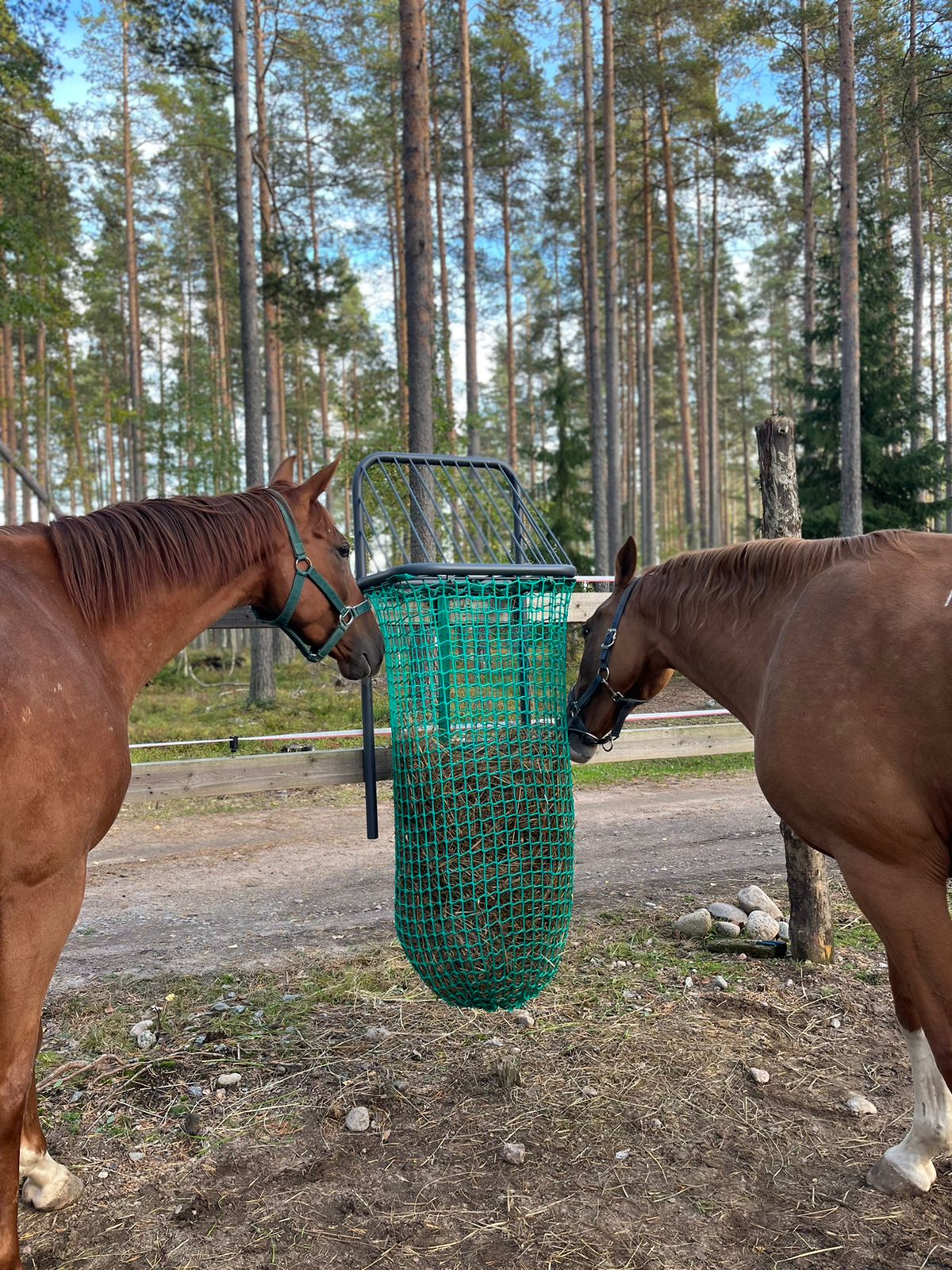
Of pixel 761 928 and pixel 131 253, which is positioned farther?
pixel 131 253

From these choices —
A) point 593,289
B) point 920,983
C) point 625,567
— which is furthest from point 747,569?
point 593,289

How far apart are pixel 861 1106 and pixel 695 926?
145 centimetres

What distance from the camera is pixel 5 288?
1123 cm

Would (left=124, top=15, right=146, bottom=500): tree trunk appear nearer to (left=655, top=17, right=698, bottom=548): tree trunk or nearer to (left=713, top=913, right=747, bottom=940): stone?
(left=655, top=17, right=698, bottom=548): tree trunk

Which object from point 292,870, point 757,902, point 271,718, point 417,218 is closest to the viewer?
point 757,902

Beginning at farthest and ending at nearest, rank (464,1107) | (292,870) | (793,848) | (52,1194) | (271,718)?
(271,718), (292,870), (793,848), (464,1107), (52,1194)

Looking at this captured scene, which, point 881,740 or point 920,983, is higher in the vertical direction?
point 881,740

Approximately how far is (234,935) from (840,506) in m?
11.8

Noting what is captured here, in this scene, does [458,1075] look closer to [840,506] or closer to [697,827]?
[697,827]

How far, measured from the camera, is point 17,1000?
1939mm

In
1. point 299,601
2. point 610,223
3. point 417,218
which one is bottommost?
point 299,601

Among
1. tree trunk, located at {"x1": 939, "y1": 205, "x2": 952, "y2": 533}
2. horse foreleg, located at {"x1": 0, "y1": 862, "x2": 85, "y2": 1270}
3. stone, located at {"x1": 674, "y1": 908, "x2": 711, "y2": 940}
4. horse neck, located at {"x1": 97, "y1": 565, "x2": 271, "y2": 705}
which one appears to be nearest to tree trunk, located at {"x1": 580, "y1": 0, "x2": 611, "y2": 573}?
stone, located at {"x1": 674, "y1": 908, "x2": 711, "y2": 940}

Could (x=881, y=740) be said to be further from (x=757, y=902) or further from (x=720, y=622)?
(x=757, y=902)

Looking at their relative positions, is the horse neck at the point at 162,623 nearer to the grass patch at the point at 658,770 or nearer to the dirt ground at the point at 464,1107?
the dirt ground at the point at 464,1107
